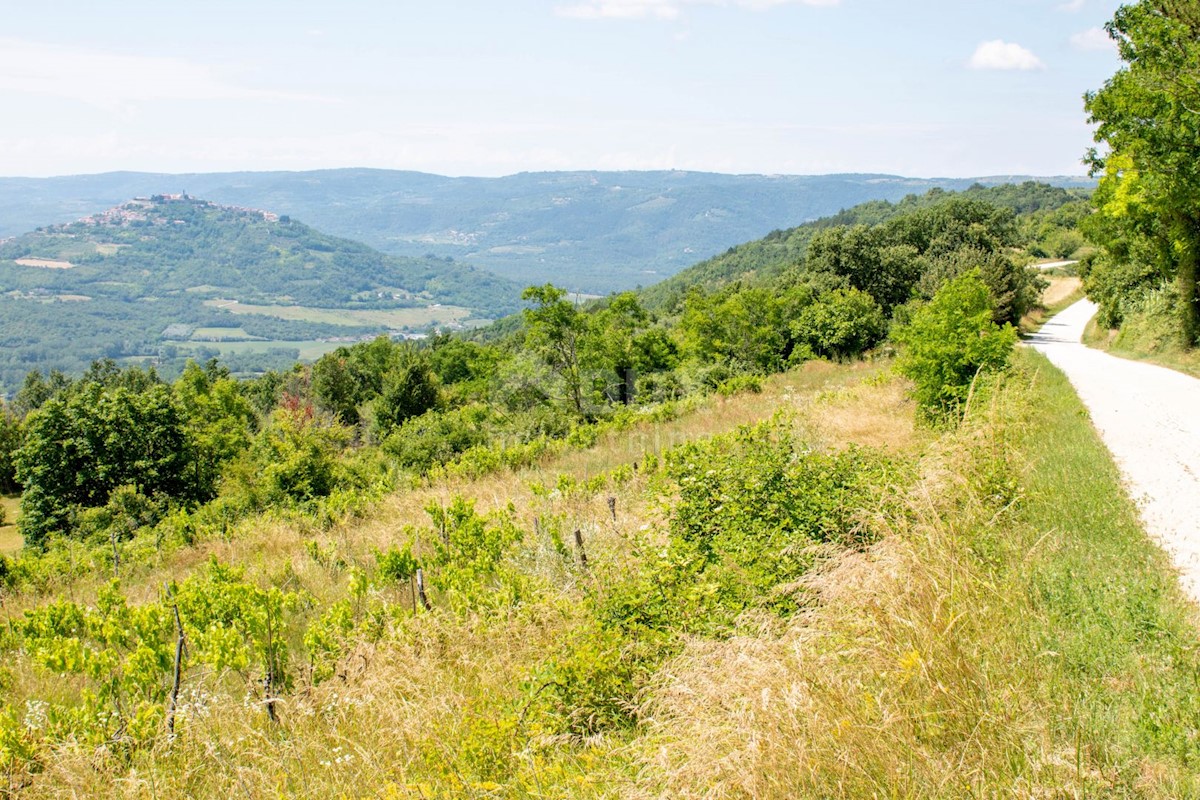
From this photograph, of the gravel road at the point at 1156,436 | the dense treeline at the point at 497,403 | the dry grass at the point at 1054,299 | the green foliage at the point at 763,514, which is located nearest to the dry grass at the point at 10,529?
the dense treeline at the point at 497,403

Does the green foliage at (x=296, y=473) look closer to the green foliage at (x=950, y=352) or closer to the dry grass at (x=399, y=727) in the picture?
the dry grass at (x=399, y=727)

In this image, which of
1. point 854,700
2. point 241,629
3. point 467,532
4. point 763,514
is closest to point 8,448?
point 467,532

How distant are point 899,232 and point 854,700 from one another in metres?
55.1

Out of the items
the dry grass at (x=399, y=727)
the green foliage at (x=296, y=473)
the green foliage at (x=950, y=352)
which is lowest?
the green foliage at (x=296, y=473)

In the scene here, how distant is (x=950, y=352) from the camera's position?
12.3 metres

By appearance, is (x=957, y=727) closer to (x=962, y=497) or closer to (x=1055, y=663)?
(x=1055, y=663)

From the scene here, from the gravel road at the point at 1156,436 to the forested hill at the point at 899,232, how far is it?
55.7ft

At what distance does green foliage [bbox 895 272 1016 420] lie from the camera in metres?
12.3

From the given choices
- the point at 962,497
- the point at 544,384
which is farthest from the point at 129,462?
the point at 962,497

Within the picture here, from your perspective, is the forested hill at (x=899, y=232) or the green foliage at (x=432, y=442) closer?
the green foliage at (x=432, y=442)

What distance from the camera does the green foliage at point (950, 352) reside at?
12.3m

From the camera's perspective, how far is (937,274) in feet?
115

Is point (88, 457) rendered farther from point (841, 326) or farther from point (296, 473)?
point (841, 326)

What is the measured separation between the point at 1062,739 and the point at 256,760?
14.3 feet
